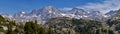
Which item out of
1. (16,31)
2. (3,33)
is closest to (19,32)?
(16,31)

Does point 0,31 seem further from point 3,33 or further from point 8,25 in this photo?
point 8,25

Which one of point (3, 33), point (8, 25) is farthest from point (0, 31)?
point (8, 25)

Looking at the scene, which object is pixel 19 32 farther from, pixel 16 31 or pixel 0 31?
pixel 0 31

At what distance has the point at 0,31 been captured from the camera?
183m

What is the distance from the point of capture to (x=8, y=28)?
635 ft

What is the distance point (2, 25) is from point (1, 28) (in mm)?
7356

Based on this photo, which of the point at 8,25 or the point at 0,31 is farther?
the point at 8,25

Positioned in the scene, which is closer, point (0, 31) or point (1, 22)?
point (0, 31)

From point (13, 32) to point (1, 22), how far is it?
1393 centimetres

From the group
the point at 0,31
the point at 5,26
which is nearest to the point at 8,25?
the point at 5,26

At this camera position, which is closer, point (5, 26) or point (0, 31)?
point (0, 31)

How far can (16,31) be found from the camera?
7815 inches

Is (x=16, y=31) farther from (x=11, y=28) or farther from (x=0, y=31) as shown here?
(x=0, y=31)

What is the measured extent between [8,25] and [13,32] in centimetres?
1077
